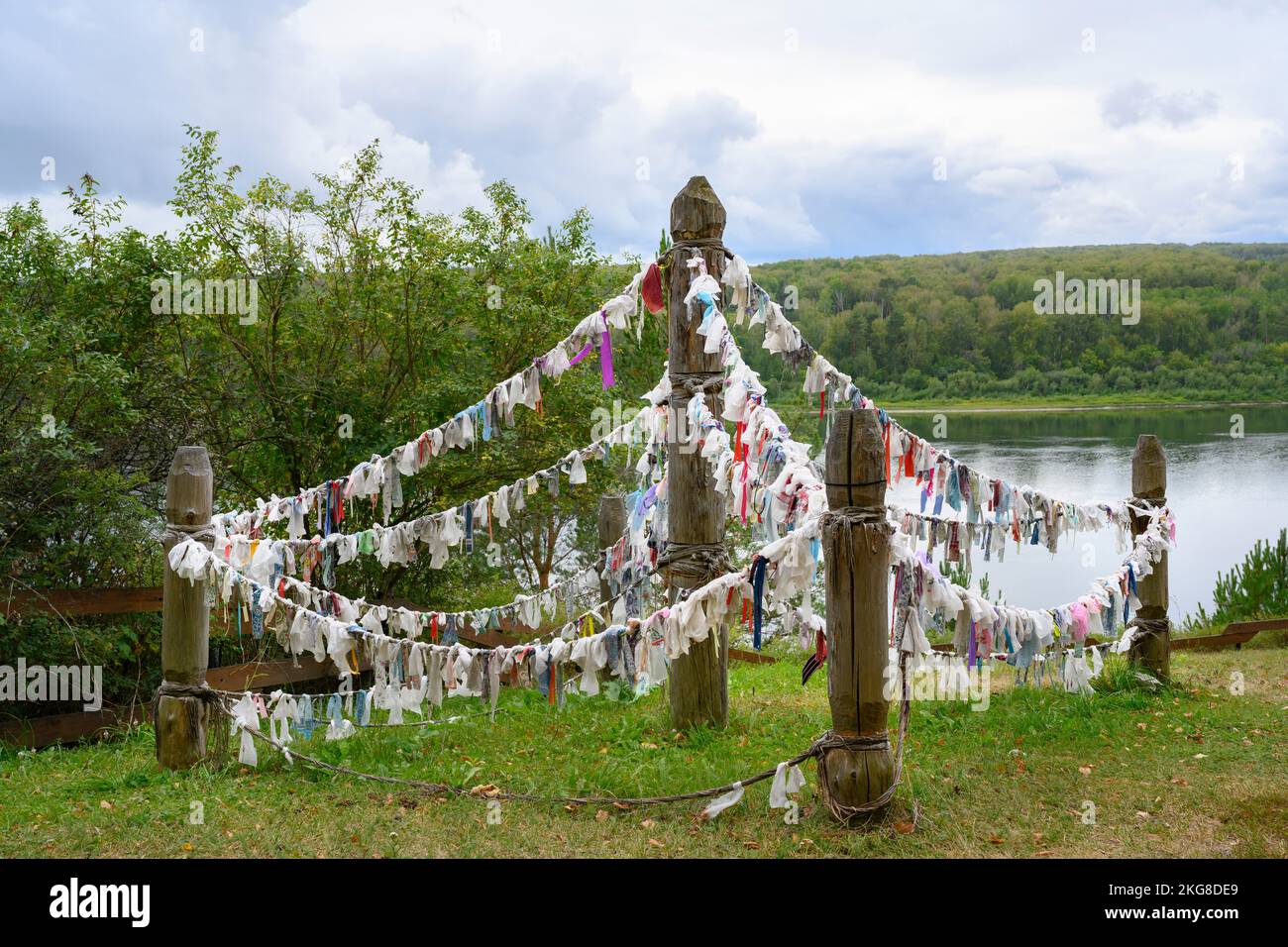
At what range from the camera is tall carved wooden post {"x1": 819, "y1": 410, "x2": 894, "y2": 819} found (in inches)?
171

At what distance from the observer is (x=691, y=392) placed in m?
6.04

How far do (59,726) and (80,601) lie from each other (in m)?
1.08

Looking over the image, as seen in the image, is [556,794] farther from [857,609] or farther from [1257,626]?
[1257,626]

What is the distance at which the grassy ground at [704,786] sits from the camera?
4.50 meters

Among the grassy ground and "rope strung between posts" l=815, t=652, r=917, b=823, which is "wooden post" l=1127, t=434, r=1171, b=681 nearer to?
the grassy ground

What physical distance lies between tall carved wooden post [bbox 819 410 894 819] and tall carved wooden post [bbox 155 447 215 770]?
11.4 ft

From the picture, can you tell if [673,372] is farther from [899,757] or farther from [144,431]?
[144,431]

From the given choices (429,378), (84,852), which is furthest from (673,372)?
(429,378)

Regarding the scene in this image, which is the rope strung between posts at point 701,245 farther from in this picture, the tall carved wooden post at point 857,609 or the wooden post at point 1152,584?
the wooden post at point 1152,584

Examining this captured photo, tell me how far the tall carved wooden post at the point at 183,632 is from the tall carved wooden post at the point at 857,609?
3472 millimetres

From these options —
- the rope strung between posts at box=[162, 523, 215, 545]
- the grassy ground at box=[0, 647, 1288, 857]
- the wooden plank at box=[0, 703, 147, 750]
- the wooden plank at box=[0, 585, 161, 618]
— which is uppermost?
the rope strung between posts at box=[162, 523, 215, 545]

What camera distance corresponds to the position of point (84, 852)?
4531 mm

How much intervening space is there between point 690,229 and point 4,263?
5.74 meters

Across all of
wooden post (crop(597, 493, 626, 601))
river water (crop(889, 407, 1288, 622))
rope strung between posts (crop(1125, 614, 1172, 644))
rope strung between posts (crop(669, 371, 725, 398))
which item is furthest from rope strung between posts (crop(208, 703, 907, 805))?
river water (crop(889, 407, 1288, 622))
